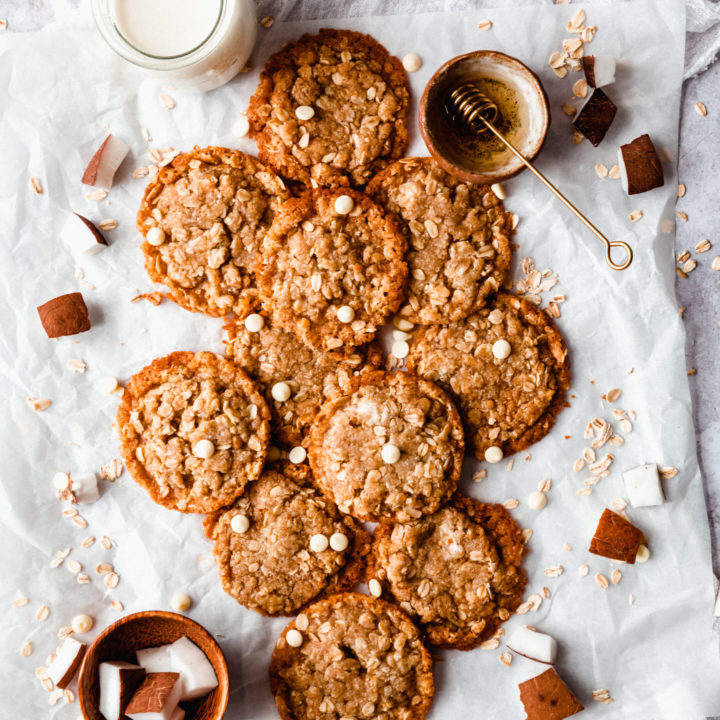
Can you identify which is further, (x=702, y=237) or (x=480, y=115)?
(x=702, y=237)

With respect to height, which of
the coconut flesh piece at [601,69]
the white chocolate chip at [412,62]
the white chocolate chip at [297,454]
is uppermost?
the coconut flesh piece at [601,69]

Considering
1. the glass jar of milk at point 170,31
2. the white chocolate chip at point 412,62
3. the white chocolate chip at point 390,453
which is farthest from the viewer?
the white chocolate chip at point 412,62


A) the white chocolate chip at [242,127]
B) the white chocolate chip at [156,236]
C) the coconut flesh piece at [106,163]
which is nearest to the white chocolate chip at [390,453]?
the white chocolate chip at [156,236]

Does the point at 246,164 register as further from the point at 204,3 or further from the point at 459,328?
the point at 459,328

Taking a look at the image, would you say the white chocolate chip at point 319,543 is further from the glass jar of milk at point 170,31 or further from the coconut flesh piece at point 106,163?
the glass jar of milk at point 170,31

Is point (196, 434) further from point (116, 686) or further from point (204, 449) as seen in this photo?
point (116, 686)

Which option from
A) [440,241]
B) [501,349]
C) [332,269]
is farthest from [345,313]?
[501,349]
